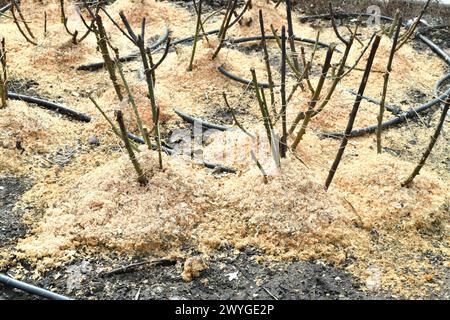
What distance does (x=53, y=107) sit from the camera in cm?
363

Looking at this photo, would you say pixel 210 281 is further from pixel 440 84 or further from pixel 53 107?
pixel 440 84

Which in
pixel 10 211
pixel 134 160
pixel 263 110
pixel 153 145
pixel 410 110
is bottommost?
pixel 10 211

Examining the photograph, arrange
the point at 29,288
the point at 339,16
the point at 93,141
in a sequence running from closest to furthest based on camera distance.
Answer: the point at 29,288 < the point at 93,141 < the point at 339,16

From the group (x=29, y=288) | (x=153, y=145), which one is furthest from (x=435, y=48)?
(x=29, y=288)

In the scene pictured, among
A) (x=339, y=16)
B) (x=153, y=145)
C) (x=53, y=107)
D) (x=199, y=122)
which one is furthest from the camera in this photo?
(x=339, y=16)

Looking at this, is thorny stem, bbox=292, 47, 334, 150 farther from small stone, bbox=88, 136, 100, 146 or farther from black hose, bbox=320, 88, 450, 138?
small stone, bbox=88, 136, 100, 146

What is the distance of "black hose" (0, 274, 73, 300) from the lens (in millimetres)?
2268

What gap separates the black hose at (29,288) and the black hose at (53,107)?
1412 mm

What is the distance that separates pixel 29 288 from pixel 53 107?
5.31ft

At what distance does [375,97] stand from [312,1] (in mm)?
2067

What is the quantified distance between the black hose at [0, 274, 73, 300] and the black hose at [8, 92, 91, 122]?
141 centimetres

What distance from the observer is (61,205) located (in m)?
2.79

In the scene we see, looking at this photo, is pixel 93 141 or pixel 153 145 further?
pixel 93 141

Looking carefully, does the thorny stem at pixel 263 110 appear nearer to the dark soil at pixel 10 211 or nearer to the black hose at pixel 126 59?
the dark soil at pixel 10 211
